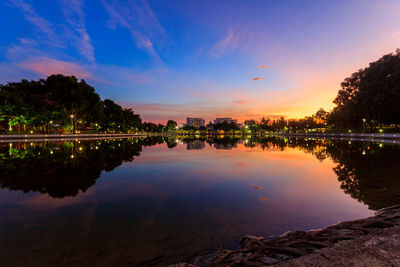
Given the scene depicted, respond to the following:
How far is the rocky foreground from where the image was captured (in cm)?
344

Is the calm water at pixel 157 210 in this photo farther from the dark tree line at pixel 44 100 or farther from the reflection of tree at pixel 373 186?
the dark tree line at pixel 44 100

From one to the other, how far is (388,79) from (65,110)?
8017 centimetres

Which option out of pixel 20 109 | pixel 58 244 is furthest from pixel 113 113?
pixel 58 244

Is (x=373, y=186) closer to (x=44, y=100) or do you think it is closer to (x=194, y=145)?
(x=194, y=145)

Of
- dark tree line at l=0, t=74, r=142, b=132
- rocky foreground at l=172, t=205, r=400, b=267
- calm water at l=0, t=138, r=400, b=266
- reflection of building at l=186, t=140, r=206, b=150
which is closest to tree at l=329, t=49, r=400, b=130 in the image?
reflection of building at l=186, t=140, r=206, b=150

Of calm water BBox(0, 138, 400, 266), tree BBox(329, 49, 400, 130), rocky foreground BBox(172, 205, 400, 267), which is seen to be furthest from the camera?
tree BBox(329, 49, 400, 130)

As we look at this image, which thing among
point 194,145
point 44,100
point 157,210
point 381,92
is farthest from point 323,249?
point 44,100

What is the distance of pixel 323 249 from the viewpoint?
149 inches

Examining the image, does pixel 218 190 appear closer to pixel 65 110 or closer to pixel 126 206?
pixel 126 206

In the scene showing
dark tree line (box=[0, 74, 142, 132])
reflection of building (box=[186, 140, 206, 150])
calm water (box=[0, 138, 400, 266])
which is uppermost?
dark tree line (box=[0, 74, 142, 132])

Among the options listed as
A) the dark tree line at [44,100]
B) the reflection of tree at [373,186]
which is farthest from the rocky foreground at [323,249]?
the dark tree line at [44,100]

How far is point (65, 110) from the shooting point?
58.2 meters

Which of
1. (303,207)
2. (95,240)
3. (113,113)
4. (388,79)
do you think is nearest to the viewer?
(95,240)

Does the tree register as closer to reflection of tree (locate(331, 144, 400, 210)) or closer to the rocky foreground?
reflection of tree (locate(331, 144, 400, 210))
